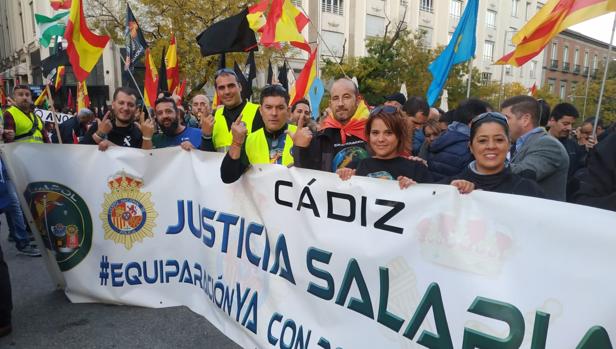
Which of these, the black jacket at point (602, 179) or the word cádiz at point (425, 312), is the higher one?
the black jacket at point (602, 179)

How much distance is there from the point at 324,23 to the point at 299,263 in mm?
28095

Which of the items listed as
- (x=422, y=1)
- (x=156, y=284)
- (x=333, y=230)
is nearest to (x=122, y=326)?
(x=156, y=284)

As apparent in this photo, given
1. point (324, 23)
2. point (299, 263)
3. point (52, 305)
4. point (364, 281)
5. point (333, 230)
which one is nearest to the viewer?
point (364, 281)

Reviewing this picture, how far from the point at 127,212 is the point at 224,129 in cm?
105

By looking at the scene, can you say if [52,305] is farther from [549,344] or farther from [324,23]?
[324,23]

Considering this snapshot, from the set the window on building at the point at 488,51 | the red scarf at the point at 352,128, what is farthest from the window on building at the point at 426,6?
the red scarf at the point at 352,128

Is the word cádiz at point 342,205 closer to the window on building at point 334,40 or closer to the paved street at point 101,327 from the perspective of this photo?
the paved street at point 101,327

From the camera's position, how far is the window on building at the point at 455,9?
3584cm

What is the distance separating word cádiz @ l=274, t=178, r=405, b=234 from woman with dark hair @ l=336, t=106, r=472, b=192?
20 cm

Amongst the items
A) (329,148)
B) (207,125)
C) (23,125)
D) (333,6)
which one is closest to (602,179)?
(329,148)

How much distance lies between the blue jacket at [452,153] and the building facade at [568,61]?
4905 centimetres

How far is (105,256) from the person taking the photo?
3410mm

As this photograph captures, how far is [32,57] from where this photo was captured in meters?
26.6

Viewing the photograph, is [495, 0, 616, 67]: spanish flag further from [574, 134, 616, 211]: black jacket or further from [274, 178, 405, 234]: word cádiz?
[274, 178, 405, 234]: word cádiz
